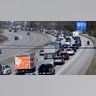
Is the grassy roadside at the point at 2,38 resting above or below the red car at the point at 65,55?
above

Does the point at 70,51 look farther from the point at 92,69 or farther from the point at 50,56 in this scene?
the point at 92,69

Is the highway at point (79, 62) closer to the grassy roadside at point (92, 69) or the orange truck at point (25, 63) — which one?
the grassy roadside at point (92, 69)

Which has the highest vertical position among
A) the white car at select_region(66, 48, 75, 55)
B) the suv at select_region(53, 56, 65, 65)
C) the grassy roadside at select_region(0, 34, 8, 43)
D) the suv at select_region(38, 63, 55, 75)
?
the grassy roadside at select_region(0, 34, 8, 43)

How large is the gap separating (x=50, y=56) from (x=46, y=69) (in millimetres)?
368

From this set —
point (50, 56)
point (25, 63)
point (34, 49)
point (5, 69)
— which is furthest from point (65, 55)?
point (5, 69)

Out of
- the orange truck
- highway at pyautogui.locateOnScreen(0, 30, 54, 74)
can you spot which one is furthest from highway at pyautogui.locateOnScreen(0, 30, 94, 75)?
the orange truck

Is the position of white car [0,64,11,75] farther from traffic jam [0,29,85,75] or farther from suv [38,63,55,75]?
suv [38,63,55,75]

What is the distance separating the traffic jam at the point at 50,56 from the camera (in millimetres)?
11906

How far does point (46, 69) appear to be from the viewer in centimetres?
1193

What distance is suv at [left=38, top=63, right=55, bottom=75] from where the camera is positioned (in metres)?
11.8

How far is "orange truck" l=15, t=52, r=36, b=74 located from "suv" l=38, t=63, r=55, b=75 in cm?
19

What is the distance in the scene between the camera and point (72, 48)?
12.3m

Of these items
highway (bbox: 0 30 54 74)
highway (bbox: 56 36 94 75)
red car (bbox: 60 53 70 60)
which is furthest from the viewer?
red car (bbox: 60 53 70 60)

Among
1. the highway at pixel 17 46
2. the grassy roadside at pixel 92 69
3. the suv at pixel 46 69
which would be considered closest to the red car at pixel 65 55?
the suv at pixel 46 69
